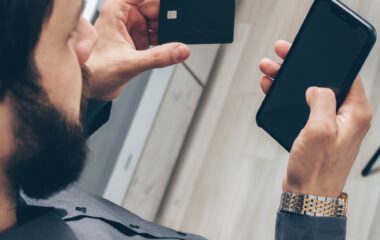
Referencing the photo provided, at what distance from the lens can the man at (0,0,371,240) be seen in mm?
637

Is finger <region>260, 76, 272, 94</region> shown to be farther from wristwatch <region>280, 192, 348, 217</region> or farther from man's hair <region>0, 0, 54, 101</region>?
man's hair <region>0, 0, 54, 101</region>

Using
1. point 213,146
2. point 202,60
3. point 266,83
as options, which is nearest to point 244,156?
point 213,146

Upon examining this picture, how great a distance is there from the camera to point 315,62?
2.72ft

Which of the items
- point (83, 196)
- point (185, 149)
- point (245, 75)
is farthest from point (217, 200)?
point (83, 196)

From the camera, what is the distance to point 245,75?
165 cm

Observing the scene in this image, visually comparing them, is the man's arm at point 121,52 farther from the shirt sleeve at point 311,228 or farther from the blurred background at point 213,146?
the blurred background at point 213,146

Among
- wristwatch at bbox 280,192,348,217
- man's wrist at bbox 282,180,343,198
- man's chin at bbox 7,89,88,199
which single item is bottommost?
man's chin at bbox 7,89,88,199

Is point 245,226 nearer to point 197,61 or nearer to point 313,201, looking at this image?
point 197,61

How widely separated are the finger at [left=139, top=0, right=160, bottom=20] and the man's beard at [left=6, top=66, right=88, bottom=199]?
0.29m

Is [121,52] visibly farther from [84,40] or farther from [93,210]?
[93,210]

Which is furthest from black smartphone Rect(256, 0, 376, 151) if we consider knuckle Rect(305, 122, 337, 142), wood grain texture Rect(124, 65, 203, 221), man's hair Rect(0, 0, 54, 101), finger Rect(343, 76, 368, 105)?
wood grain texture Rect(124, 65, 203, 221)

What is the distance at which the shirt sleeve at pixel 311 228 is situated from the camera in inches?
26.0

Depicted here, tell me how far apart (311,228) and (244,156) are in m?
0.86

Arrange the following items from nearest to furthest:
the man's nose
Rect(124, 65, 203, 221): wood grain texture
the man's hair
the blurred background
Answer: the man's hair, the man's nose, the blurred background, Rect(124, 65, 203, 221): wood grain texture
